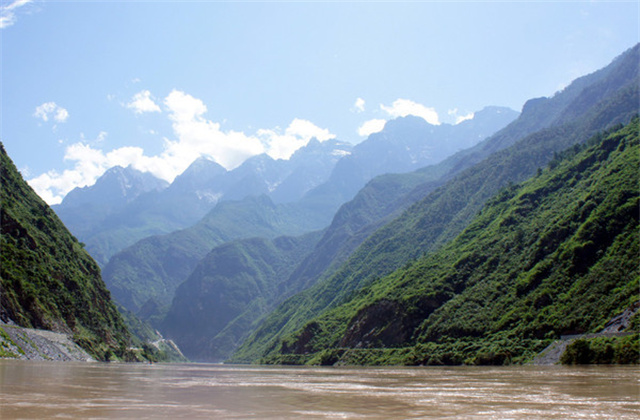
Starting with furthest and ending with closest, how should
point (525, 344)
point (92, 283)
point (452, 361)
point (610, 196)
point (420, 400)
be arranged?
point (92, 283)
point (610, 196)
point (452, 361)
point (525, 344)
point (420, 400)

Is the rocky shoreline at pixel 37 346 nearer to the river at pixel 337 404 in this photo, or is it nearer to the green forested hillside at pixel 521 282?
the river at pixel 337 404

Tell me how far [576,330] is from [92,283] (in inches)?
5544

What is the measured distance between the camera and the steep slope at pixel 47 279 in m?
114

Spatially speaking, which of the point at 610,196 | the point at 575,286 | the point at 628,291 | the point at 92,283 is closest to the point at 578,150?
the point at 610,196

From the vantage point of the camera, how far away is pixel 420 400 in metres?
30.5

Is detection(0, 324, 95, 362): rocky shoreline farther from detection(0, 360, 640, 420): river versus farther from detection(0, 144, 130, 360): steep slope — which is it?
detection(0, 360, 640, 420): river

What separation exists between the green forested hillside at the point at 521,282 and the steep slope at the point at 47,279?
64.1 m

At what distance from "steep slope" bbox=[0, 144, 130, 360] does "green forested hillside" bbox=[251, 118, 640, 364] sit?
210ft

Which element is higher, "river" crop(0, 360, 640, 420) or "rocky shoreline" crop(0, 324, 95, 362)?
"river" crop(0, 360, 640, 420)

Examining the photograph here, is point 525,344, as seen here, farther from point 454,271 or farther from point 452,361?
point 454,271

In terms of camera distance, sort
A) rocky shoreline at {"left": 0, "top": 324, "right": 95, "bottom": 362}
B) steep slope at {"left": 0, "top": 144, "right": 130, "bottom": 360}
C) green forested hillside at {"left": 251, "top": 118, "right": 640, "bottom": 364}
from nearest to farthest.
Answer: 1. rocky shoreline at {"left": 0, "top": 324, "right": 95, "bottom": 362}
2. green forested hillside at {"left": 251, "top": 118, "right": 640, "bottom": 364}
3. steep slope at {"left": 0, "top": 144, "right": 130, "bottom": 360}

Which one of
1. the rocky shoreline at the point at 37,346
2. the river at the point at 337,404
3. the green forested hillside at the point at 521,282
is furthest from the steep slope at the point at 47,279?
the river at the point at 337,404

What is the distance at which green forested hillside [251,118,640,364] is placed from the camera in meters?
94.1

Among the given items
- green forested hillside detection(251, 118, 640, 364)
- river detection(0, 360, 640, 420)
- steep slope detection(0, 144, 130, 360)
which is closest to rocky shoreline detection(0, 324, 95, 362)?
steep slope detection(0, 144, 130, 360)
